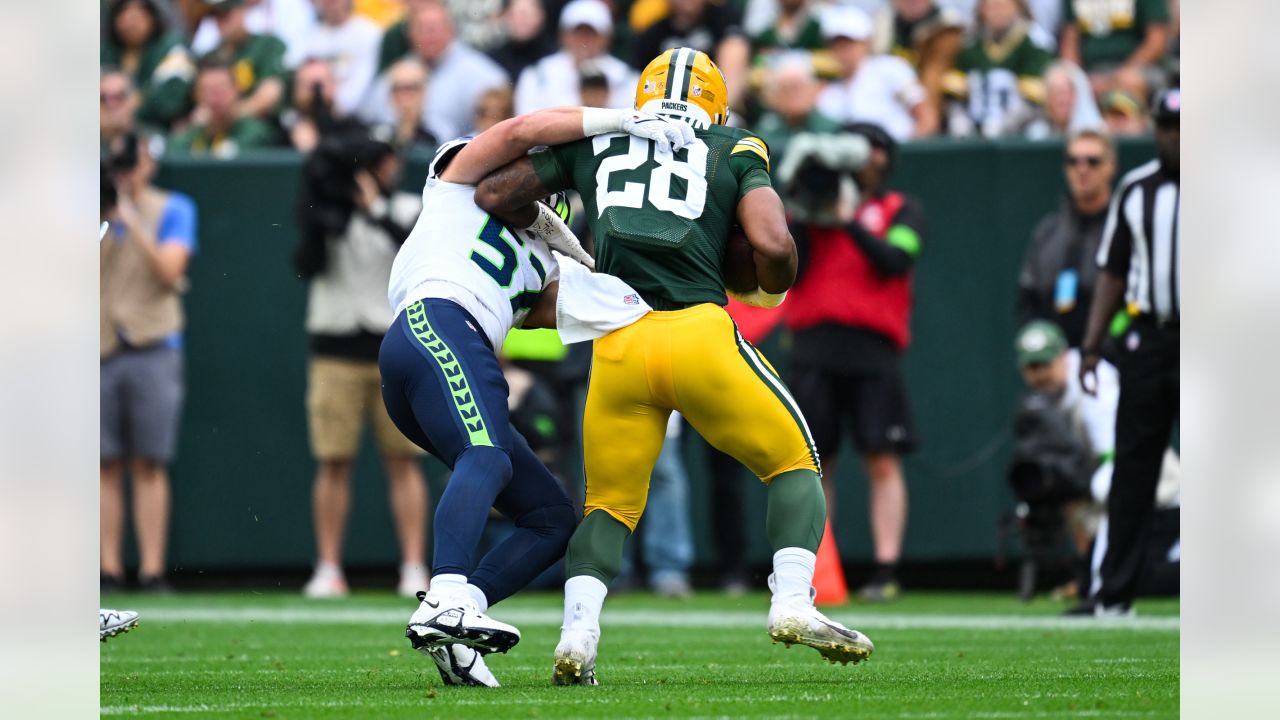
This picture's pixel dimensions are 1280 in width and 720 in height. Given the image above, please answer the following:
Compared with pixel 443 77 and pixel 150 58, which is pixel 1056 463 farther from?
pixel 150 58

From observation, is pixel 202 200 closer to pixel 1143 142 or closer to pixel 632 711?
pixel 1143 142

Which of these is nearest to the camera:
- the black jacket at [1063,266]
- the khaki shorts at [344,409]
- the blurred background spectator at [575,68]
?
the black jacket at [1063,266]

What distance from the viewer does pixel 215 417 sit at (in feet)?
Result: 36.4

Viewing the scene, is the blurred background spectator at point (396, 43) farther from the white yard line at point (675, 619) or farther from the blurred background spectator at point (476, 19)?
the white yard line at point (675, 619)

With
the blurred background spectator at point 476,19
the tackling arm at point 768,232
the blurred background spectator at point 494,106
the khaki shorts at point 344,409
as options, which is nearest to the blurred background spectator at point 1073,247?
the blurred background spectator at point 494,106

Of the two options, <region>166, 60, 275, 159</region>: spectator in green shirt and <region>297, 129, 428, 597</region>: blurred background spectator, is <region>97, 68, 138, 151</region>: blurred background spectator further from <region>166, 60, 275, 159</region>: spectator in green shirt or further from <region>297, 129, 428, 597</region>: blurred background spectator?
<region>297, 129, 428, 597</region>: blurred background spectator

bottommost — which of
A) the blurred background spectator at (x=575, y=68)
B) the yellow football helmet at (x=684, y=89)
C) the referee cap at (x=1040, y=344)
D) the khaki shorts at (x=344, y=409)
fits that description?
the khaki shorts at (x=344, y=409)

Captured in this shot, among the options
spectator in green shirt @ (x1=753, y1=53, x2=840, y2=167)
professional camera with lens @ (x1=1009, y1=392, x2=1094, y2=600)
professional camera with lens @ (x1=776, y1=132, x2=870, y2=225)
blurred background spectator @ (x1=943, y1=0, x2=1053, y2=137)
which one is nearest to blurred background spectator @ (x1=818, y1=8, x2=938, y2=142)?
blurred background spectator @ (x1=943, y1=0, x2=1053, y2=137)

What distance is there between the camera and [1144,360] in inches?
318

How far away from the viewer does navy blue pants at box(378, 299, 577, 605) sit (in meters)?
5.06

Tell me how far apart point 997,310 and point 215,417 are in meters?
4.57

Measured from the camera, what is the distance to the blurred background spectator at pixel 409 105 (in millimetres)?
11203

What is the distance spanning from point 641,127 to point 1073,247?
551cm

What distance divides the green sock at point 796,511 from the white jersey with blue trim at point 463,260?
37.6 inches
